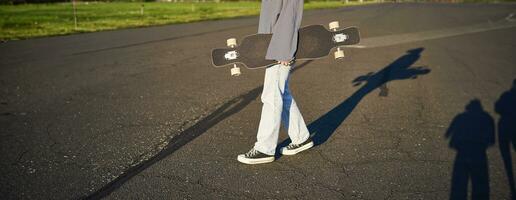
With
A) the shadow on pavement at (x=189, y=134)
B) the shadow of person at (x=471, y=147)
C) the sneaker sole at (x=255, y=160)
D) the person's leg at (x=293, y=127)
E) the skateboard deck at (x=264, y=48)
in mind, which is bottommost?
the shadow on pavement at (x=189, y=134)

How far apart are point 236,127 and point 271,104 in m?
1.38

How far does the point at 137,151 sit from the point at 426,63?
22.8 feet

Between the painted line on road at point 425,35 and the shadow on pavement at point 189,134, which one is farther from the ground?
the painted line on road at point 425,35

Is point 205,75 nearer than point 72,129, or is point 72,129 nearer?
point 72,129

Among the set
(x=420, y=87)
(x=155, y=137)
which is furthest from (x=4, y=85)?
(x=420, y=87)

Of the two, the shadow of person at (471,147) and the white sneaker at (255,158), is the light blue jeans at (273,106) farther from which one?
the shadow of person at (471,147)

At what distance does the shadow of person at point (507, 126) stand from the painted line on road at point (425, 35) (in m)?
5.42

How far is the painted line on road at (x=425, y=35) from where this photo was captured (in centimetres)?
1261

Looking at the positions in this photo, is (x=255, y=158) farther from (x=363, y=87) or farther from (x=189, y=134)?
(x=363, y=87)

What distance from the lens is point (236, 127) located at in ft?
17.5

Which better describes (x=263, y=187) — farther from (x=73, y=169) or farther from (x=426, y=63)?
(x=426, y=63)

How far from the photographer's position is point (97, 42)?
13.5 metres

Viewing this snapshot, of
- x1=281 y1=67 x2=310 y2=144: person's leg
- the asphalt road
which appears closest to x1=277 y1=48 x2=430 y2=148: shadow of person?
the asphalt road

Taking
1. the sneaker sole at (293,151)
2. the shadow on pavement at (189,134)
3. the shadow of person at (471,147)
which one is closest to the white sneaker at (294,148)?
the sneaker sole at (293,151)
